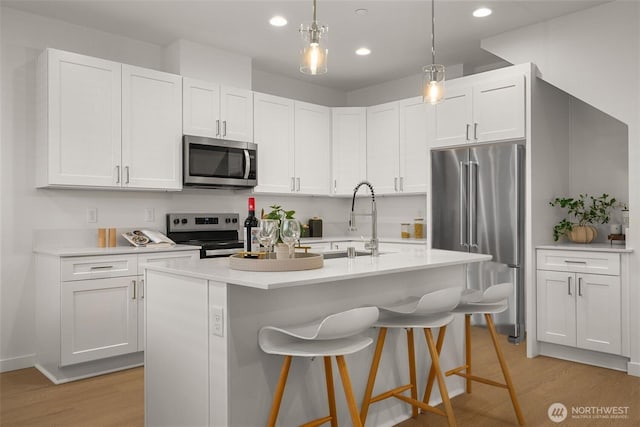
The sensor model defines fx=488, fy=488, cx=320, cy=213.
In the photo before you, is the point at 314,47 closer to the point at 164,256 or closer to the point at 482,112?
the point at 164,256

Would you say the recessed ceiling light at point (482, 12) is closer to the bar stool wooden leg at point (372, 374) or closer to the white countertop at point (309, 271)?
the white countertop at point (309, 271)

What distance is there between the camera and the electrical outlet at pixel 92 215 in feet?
13.3

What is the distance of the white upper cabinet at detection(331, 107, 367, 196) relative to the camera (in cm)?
563

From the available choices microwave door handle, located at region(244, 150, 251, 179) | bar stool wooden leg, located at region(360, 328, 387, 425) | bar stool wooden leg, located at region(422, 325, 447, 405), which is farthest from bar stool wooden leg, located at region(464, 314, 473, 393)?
microwave door handle, located at region(244, 150, 251, 179)

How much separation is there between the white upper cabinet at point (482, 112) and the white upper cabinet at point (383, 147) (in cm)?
70

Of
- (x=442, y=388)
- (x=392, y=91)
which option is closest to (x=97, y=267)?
(x=442, y=388)

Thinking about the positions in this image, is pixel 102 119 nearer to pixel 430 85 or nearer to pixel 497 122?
pixel 430 85

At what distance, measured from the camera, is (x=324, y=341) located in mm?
2080

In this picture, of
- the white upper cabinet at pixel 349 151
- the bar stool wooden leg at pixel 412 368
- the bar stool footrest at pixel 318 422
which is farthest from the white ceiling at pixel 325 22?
the bar stool footrest at pixel 318 422

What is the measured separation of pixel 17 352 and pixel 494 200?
161 inches

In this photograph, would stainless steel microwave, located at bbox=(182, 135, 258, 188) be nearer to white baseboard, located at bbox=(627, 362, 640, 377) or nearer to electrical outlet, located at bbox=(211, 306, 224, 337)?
electrical outlet, located at bbox=(211, 306, 224, 337)

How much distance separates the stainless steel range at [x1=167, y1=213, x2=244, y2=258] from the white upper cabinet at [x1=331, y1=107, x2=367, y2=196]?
1.32m

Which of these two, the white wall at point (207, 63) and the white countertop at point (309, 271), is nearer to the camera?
the white countertop at point (309, 271)

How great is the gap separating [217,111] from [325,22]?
1270mm
